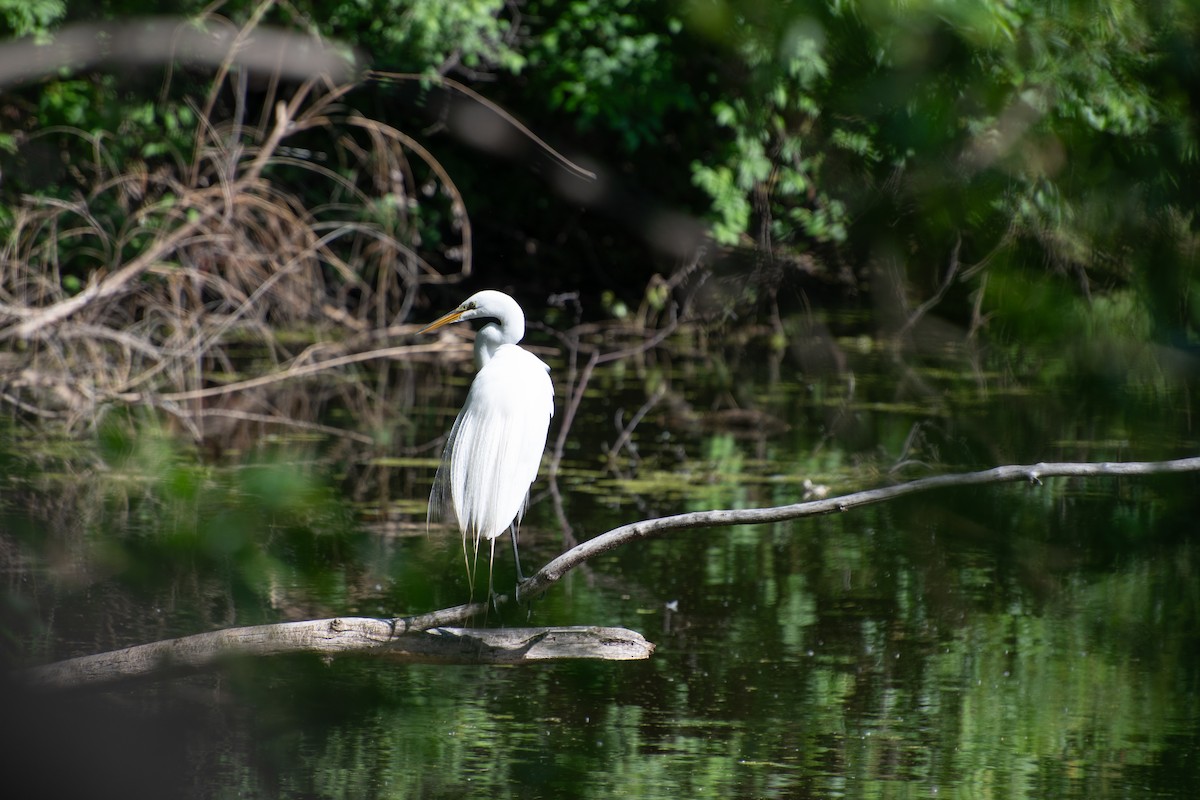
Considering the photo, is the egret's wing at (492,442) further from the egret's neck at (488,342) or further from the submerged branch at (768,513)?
the submerged branch at (768,513)

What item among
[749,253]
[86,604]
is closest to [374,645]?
[86,604]

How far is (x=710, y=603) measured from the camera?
493 cm

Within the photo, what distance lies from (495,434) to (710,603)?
1.99 meters

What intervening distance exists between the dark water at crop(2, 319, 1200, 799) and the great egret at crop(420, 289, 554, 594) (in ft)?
0.51

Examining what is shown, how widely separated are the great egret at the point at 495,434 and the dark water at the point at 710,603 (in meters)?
0.16

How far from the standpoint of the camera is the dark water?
131 cm

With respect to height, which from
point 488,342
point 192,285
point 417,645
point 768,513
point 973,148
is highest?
point 192,285

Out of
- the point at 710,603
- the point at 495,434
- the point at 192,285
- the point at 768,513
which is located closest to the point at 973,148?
the point at 768,513

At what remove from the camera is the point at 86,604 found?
5.87 feet

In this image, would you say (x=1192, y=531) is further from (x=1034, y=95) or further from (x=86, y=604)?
(x=86, y=604)

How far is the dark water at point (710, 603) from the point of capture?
4.28 feet

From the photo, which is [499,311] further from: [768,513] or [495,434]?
[768,513]

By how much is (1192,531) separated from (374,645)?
1724 millimetres

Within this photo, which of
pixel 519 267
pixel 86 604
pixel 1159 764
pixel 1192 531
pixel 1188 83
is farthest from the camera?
pixel 519 267
